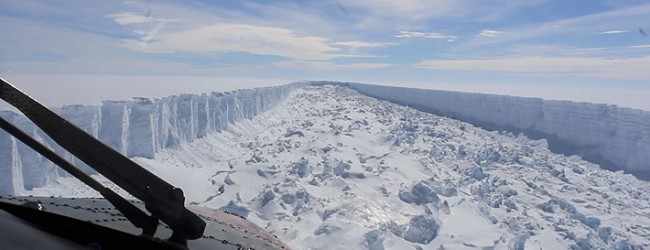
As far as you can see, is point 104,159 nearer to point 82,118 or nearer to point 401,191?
point 82,118

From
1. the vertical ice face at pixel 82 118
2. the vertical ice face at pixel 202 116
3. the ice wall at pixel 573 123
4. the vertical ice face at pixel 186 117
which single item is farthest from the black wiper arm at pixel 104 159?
the ice wall at pixel 573 123

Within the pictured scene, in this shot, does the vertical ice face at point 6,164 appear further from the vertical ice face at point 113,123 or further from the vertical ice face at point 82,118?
the vertical ice face at point 113,123

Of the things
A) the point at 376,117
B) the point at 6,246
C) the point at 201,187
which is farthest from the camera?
the point at 376,117

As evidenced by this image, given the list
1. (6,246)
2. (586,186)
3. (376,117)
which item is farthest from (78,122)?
(376,117)

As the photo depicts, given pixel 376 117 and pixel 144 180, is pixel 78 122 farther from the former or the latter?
pixel 376 117

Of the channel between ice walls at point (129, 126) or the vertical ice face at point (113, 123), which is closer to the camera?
the channel between ice walls at point (129, 126)

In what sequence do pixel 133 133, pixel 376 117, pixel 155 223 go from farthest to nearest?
pixel 376 117, pixel 133 133, pixel 155 223
